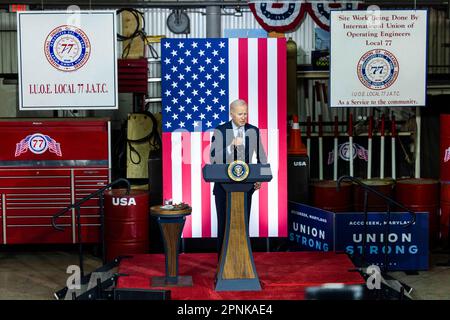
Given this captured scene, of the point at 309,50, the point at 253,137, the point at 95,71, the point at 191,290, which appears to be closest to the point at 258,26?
the point at 309,50

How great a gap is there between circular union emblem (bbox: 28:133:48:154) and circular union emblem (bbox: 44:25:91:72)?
0.84 m

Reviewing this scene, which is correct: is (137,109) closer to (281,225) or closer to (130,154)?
(130,154)

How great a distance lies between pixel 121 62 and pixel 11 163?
3.02m

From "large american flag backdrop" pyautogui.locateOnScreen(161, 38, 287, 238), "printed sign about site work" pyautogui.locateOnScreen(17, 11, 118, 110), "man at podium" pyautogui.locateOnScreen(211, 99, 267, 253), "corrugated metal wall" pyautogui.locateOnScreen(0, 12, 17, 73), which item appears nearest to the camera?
"man at podium" pyautogui.locateOnScreen(211, 99, 267, 253)

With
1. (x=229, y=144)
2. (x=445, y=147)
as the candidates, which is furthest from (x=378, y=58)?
(x=229, y=144)

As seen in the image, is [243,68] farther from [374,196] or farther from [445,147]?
[445,147]

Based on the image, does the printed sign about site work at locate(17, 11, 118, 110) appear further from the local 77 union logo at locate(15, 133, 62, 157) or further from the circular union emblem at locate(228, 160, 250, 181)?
the circular union emblem at locate(228, 160, 250, 181)

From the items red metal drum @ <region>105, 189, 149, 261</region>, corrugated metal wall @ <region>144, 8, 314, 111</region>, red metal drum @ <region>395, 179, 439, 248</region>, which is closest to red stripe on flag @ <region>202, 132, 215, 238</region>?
red metal drum @ <region>105, 189, 149, 261</region>

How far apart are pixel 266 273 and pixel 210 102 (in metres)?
2.11

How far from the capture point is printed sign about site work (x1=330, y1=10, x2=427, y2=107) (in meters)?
9.40

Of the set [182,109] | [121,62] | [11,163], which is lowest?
[11,163]

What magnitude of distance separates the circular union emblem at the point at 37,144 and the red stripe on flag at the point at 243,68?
7.97 feet
